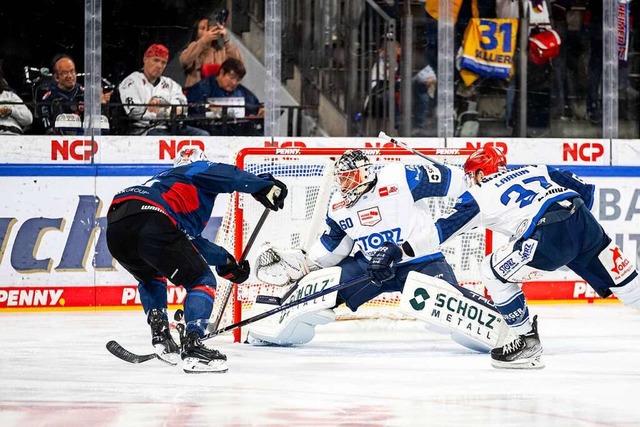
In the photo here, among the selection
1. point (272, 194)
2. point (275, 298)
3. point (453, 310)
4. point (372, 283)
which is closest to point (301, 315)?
point (275, 298)

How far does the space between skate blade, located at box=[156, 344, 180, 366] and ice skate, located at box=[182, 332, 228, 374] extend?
222mm

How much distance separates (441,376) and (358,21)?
3.32m

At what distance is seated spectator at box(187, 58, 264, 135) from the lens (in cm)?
752

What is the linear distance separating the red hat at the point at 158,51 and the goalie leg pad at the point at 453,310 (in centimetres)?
266

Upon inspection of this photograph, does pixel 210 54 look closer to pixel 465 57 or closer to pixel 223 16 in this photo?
pixel 223 16

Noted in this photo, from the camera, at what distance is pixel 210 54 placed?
7.59 meters

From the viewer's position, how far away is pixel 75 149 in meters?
7.26

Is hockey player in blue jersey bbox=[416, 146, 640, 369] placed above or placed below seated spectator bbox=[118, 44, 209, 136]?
below

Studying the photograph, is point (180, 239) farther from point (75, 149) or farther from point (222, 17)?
point (222, 17)

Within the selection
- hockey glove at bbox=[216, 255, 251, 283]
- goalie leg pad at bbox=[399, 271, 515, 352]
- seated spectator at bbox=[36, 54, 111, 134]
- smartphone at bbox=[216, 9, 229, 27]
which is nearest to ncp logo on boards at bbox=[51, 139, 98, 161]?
seated spectator at bbox=[36, 54, 111, 134]

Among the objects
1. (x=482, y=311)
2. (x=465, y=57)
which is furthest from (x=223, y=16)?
(x=482, y=311)

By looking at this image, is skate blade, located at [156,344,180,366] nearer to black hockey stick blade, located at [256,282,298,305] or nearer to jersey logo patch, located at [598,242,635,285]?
black hockey stick blade, located at [256,282,298,305]

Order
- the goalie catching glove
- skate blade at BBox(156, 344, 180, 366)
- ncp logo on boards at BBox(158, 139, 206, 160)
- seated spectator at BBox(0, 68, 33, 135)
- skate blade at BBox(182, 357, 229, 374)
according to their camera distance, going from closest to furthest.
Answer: skate blade at BBox(182, 357, 229, 374), skate blade at BBox(156, 344, 180, 366), the goalie catching glove, seated spectator at BBox(0, 68, 33, 135), ncp logo on boards at BBox(158, 139, 206, 160)

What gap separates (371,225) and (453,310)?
580 millimetres
